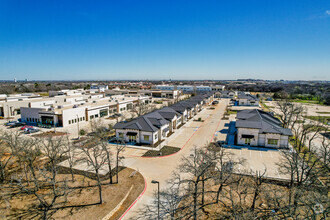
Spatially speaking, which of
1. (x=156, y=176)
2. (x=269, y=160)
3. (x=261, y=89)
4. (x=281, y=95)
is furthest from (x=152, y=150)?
(x=261, y=89)

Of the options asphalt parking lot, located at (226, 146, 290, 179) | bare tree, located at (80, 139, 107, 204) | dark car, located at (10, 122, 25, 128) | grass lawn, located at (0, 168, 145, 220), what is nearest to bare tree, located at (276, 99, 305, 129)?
asphalt parking lot, located at (226, 146, 290, 179)

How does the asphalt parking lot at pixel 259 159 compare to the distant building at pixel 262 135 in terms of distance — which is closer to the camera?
the asphalt parking lot at pixel 259 159

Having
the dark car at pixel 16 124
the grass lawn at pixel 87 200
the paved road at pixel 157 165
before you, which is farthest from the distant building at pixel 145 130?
the dark car at pixel 16 124

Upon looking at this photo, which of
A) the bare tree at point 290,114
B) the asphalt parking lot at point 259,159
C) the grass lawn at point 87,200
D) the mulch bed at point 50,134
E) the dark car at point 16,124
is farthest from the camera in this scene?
the dark car at point 16,124

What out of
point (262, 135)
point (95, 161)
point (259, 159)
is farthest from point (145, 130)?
point (262, 135)

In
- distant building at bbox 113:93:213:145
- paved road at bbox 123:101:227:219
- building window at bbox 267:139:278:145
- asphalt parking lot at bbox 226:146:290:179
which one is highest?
distant building at bbox 113:93:213:145

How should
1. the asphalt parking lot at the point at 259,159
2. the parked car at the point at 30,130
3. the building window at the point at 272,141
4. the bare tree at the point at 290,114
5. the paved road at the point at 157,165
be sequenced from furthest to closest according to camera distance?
the bare tree at the point at 290,114 → the parked car at the point at 30,130 → the building window at the point at 272,141 → the asphalt parking lot at the point at 259,159 → the paved road at the point at 157,165

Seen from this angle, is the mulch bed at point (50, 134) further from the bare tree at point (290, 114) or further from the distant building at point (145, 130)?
the bare tree at point (290, 114)

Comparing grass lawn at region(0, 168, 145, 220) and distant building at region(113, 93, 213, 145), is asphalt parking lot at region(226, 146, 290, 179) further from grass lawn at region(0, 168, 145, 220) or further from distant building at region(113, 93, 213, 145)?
grass lawn at region(0, 168, 145, 220)

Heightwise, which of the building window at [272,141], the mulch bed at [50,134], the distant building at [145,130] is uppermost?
the distant building at [145,130]

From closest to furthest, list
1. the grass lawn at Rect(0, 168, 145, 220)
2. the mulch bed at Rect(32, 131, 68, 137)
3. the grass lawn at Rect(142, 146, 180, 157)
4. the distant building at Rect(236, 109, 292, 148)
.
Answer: the grass lawn at Rect(0, 168, 145, 220), the grass lawn at Rect(142, 146, 180, 157), the distant building at Rect(236, 109, 292, 148), the mulch bed at Rect(32, 131, 68, 137)

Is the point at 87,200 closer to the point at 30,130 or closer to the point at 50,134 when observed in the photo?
the point at 50,134

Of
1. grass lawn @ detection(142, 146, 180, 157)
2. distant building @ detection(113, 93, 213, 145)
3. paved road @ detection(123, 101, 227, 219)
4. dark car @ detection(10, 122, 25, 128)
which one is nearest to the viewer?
paved road @ detection(123, 101, 227, 219)
